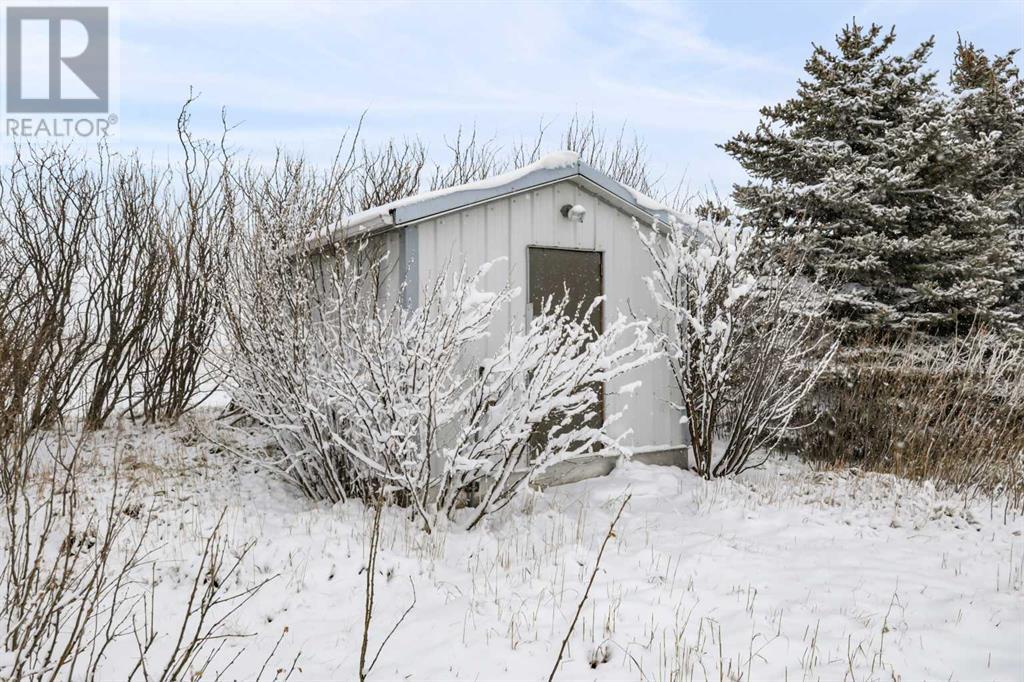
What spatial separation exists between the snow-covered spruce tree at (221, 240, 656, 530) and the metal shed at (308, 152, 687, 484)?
44 cm

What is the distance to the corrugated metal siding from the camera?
21.0ft

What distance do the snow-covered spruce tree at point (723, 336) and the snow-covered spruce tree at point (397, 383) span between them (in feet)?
6.48

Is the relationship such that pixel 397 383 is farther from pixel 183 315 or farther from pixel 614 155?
pixel 614 155

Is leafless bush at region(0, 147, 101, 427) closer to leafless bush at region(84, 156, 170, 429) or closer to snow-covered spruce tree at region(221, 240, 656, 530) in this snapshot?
leafless bush at region(84, 156, 170, 429)

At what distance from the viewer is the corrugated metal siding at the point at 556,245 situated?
21.0ft

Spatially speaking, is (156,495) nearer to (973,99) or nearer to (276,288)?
(276,288)

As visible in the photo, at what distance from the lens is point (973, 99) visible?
14250 mm

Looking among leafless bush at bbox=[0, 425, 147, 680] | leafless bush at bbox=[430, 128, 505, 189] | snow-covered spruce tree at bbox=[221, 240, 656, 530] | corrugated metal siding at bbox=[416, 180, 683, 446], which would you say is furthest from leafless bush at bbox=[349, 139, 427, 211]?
leafless bush at bbox=[0, 425, 147, 680]

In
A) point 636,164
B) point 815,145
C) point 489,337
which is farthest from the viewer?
point 636,164

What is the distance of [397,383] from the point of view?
505 centimetres

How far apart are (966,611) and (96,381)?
30.3ft

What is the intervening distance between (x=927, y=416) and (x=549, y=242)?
15.1ft

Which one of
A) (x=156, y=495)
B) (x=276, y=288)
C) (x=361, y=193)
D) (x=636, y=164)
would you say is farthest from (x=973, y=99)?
(x=156, y=495)

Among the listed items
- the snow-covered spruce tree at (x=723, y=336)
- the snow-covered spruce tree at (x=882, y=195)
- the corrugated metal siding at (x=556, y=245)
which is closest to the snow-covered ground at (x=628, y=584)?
the snow-covered spruce tree at (x=723, y=336)
